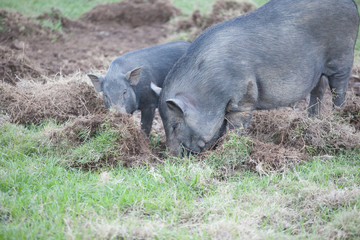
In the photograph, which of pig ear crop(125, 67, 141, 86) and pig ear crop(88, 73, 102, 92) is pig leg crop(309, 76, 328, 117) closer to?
pig ear crop(125, 67, 141, 86)

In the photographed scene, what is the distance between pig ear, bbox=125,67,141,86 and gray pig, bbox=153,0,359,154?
0.70 meters

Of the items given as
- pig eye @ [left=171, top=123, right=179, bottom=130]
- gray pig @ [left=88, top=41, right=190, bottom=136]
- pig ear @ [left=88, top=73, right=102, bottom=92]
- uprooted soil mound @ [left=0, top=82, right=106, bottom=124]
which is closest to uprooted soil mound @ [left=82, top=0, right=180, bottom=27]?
gray pig @ [left=88, top=41, right=190, bottom=136]

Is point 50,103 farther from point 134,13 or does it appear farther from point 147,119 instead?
point 134,13

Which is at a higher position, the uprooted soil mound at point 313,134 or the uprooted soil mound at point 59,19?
the uprooted soil mound at point 59,19

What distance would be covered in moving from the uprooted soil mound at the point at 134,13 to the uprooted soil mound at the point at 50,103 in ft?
18.8

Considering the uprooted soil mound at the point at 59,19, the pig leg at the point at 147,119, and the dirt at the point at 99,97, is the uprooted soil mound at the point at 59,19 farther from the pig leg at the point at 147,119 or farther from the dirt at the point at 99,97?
the pig leg at the point at 147,119

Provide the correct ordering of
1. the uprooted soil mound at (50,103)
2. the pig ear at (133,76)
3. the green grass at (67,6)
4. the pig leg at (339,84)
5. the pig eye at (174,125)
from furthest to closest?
the green grass at (67,6) < the uprooted soil mound at (50,103) < the pig ear at (133,76) < the pig leg at (339,84) < the pig eye at (174,125)

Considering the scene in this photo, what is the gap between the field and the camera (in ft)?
10.8

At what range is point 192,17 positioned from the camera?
9820 millimetres

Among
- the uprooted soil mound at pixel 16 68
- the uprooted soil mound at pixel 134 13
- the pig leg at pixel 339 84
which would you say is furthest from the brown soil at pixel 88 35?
the pig leg at pixel 339 84

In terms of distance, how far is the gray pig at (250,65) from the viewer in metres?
4.62

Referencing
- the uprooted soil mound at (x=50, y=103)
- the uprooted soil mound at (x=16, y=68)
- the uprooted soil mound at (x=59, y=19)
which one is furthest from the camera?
the uprooted soil mound at (x=59, y=19)

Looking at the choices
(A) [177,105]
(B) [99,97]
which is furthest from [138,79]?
(A) [177,105]

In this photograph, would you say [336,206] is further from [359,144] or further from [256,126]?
[256,126]
